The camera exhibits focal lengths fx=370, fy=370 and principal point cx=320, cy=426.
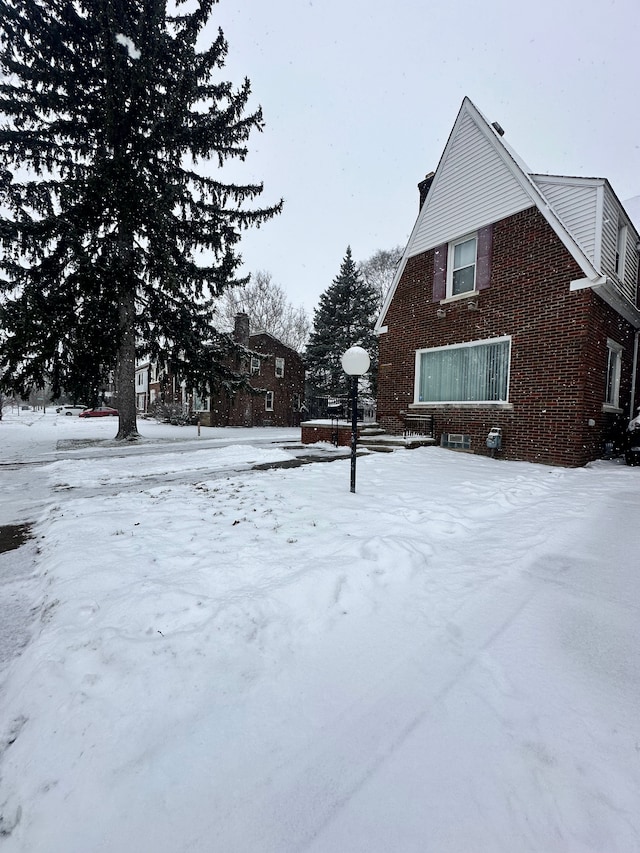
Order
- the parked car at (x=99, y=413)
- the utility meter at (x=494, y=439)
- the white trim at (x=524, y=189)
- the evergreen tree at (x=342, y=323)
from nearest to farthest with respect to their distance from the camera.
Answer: the white trim at (x=524, y=189), the utility meter at (x=494, y=439), the evergreen tree at (x=342, y=323), the parked car at (x=99, y=413)

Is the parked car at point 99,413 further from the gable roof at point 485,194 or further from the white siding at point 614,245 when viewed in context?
the white siding at point 614,245

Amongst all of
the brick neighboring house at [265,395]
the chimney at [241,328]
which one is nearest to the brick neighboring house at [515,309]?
the brick neighboring house at [265,395]

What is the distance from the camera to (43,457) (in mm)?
9539

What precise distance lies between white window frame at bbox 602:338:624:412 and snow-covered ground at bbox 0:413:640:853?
7.38 meters

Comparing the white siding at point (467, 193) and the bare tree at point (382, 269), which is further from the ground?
the bare tree at point (382, 269)

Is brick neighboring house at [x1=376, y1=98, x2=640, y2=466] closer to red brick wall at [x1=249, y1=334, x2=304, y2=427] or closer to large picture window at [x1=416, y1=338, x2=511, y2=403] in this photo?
large picture window at [x1=416, y1=338, x2=511, y2=403]

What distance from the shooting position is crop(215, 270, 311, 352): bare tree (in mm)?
34531

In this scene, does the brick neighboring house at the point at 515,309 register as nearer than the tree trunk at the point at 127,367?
Yes

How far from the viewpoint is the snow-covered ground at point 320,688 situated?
1205mm

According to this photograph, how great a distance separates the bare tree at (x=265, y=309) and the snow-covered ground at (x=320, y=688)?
32808mm

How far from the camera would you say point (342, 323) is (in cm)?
2783

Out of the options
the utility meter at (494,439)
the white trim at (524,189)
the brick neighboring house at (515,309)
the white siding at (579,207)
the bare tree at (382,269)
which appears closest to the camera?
the white trim at (524,189)

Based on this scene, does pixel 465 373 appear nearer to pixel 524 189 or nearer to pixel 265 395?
pixel 524 189

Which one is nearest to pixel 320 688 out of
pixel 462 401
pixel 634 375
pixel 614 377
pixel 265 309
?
pixel 462 401
